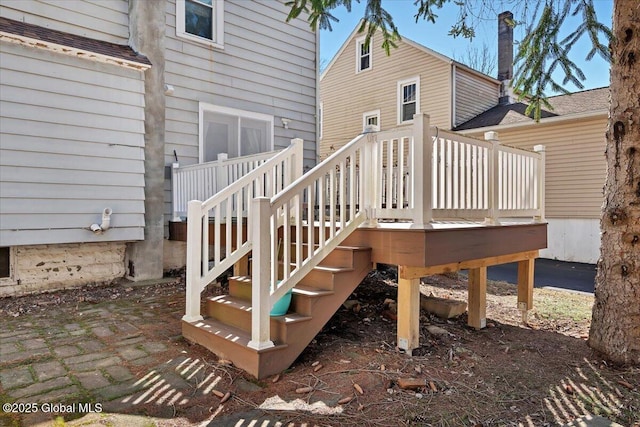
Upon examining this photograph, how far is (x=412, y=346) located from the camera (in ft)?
11.4

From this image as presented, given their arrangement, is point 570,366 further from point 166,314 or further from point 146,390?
point 166,314

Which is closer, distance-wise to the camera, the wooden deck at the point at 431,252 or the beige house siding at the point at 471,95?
the wooden deck at the point at 431,252

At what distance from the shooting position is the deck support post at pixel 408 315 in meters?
3.48

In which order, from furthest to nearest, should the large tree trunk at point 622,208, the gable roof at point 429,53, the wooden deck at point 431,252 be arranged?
the gable roof at point 429,53
the large tree trunk at point 622,208
the wooden deck at point 431,252

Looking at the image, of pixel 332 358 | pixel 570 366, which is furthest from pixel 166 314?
pixel 570 366

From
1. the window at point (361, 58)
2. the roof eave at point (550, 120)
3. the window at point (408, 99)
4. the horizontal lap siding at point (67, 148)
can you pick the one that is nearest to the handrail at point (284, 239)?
the horizontal lap siding at point (67, 148)

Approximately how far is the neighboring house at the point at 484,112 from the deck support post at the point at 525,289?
687 cm

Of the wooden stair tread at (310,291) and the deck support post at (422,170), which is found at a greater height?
the deck support post at (422,170)

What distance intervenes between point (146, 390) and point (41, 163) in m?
3.91

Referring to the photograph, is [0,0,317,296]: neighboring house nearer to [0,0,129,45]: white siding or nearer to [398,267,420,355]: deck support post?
[0,0,129,45]: white siding

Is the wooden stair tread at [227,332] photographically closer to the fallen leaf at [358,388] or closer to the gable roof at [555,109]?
the fallen leaf at [358,388]

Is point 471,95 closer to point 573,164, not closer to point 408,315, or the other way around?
point 573,164

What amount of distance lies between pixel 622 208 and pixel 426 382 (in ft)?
8.12

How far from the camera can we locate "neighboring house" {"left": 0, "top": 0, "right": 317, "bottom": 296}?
508cm
